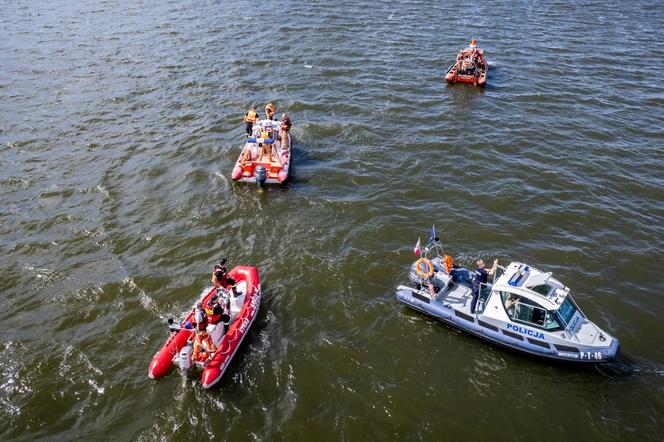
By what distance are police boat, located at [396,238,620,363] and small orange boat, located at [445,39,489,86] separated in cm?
2048

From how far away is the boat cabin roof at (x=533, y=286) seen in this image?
1535cm

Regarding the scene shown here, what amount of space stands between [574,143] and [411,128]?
9.18 m

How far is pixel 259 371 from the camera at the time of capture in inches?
610

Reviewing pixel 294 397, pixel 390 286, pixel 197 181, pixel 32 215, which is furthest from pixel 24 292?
pixel 390 286

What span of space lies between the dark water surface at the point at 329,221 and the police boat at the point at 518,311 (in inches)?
25.8

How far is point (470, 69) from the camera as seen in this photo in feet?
112

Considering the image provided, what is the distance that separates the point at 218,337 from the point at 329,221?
8160 millimetres

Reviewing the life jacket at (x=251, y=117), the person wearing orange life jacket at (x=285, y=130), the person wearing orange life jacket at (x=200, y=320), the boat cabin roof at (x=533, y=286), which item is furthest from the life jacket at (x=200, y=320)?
the life jacket at (x=251, y=117)

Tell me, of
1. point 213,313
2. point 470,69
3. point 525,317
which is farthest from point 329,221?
point 470,69

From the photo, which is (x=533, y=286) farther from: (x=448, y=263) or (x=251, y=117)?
(x=251, y=117)

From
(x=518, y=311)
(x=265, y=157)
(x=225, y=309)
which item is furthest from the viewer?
(x=265, y=157)

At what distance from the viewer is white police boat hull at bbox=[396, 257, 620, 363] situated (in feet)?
49.5

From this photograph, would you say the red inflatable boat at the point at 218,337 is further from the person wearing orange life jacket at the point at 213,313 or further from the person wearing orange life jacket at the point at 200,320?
the person wearing orange life jacket at the point at 200,320

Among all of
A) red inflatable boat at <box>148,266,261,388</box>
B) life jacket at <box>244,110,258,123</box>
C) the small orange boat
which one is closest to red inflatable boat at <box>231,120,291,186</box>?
life jacket at <box>244,110,258,123</box>
